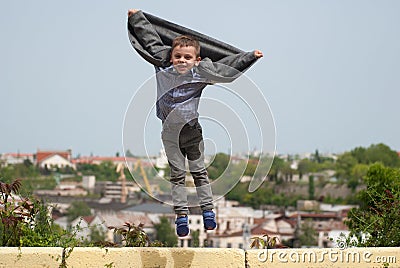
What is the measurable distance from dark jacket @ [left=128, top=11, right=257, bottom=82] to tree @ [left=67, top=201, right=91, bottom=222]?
9837 centimetres

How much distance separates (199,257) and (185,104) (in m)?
0.95

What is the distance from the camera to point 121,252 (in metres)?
4.76

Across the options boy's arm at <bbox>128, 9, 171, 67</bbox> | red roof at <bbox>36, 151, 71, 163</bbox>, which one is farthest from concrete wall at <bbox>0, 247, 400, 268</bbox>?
red roof at <bbox>36, 151, 71, 163</bbox>

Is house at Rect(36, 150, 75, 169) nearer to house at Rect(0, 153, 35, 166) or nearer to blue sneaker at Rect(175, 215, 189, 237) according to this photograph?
house at Rect(0, 153, 35, 166)

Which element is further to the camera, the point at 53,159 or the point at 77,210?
the point at 53,159

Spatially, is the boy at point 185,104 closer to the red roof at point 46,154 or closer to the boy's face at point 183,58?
the boy's face at point 183,58

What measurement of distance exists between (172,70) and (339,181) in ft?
419

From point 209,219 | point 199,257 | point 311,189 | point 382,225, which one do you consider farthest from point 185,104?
point 311,189

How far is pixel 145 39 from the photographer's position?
4789mm

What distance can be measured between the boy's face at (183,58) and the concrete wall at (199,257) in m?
1.12

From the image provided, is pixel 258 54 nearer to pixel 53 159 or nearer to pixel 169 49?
pixel 169 49

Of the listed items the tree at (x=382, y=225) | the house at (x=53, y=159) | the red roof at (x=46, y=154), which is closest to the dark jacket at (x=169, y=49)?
the tree at (x=382, y=225)

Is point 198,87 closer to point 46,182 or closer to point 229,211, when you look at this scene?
point 229,211

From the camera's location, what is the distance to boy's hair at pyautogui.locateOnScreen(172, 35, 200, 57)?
4.64 meters
